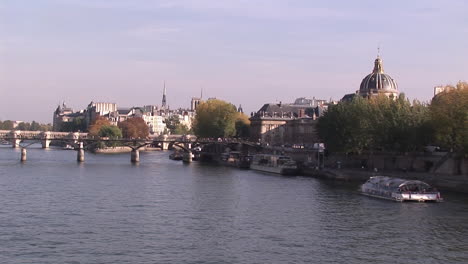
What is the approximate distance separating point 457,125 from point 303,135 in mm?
52154

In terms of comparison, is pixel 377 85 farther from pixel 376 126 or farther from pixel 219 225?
pixel 219 225

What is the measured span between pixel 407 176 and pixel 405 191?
12.3 m

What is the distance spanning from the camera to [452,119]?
54.9 metres

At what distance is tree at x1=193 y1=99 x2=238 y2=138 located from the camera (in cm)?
10731

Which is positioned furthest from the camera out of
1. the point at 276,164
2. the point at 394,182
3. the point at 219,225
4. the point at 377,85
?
the point at 377,85

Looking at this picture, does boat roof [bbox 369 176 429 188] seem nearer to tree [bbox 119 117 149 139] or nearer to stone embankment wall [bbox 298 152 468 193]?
stone embankment wall [bbox 298 152 468 193]

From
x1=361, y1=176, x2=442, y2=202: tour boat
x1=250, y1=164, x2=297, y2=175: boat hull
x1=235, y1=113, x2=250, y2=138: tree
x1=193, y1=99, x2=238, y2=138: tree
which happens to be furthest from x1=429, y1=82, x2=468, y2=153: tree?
x1=235, y1=113, x2=250, y2=138: tree

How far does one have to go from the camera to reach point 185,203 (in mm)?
41875

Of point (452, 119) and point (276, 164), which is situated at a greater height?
point (452, 119)

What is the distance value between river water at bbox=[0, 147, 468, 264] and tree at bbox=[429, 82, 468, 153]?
7726 mm

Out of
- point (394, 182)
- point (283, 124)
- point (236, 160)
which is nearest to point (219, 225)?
point (394, 182)

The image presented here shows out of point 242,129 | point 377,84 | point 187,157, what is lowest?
point 187,157

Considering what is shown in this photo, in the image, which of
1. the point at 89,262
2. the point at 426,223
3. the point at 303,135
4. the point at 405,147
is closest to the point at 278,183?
the point at 405,147

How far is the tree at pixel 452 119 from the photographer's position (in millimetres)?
53688
